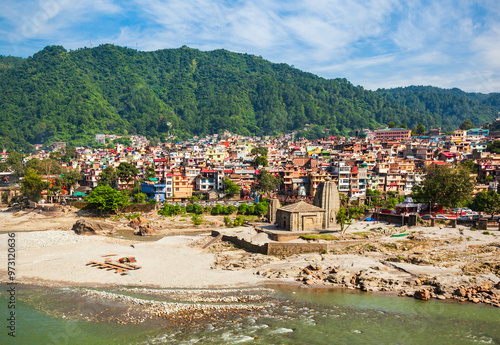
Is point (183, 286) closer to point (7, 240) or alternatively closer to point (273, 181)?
point (7, 240)

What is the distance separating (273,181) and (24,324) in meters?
45.7

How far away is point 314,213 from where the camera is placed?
3566 centimetres

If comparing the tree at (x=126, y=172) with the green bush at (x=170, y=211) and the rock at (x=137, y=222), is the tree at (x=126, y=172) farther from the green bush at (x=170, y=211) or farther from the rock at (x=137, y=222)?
the rock at (x=137, y=222)

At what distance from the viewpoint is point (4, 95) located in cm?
17325

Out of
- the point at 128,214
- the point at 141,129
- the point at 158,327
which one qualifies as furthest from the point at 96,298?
the point at 141,129

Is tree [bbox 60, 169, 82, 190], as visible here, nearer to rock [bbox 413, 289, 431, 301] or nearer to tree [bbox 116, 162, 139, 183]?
tree [bbox 116, 162, 139, 183]

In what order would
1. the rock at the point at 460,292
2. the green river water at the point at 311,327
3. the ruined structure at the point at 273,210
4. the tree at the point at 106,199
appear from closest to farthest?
the green river water at the point at 311,327, the rock at the point at 460,292, the ruined structure at the point at 273,210, the tree at the point at 106,199

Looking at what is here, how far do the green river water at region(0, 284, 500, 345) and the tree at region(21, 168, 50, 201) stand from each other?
135ft

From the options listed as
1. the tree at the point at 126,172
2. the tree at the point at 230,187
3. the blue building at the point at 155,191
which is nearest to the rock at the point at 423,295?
the tree at the point at 230,187

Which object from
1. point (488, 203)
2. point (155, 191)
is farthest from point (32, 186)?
point (488, 203)

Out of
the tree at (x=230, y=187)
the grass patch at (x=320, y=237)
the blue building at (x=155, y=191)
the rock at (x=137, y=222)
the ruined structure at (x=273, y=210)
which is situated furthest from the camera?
the tree at (x=230, y=187)

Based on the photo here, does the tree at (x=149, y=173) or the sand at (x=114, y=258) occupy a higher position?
the tree at (x=149, y=173)

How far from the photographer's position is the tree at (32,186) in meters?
58.8

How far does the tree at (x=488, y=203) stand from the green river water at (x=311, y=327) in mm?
23136
